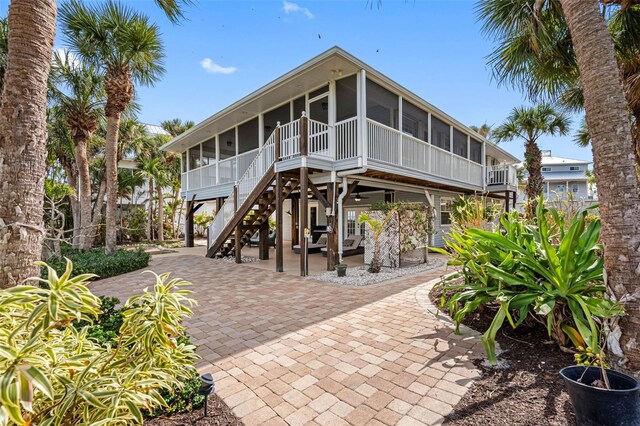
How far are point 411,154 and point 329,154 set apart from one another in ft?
10.1

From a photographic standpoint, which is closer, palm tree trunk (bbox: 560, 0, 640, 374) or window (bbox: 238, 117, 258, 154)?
palm tree trunk (bbox: 560, 0, 640, 374)

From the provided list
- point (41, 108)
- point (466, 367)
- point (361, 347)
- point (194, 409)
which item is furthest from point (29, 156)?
point (466, 367)

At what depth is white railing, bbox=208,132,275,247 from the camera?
9.14 metres

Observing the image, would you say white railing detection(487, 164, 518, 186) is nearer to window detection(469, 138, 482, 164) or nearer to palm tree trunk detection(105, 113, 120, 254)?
window detection(469, 138, 482, 164)

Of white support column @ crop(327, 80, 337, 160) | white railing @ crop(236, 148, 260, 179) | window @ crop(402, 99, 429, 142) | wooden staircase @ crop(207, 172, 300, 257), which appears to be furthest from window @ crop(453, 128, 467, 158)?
white railing @ crop(236, 148, 260, 179)

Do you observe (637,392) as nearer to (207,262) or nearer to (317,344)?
(317,344)

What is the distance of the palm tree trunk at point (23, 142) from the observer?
2.05 meters

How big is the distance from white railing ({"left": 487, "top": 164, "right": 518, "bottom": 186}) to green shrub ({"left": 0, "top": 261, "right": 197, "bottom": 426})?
1609 centimetres

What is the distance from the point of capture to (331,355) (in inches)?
132

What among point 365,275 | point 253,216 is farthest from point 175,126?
point 365,275

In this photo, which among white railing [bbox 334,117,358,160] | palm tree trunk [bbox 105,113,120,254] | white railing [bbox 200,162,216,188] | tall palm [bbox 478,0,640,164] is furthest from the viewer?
white railing [bbox 200,162,216,188]

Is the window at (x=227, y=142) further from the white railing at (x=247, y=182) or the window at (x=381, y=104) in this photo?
the window at (x=381, y=104)

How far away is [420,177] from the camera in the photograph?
33.3 feet

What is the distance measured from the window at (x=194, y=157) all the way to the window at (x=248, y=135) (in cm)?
344
